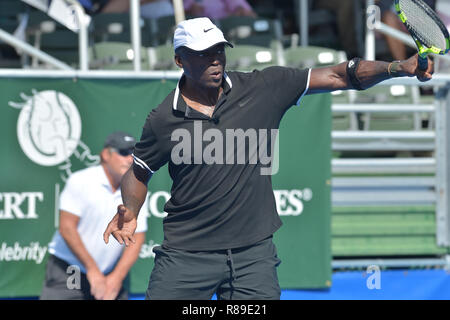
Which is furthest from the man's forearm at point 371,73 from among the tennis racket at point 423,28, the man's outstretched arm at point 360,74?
the tennis racket at point 423,28

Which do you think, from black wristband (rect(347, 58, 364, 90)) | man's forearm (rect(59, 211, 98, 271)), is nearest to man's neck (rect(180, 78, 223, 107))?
black wristband (rect(347, 58, 364, 90))

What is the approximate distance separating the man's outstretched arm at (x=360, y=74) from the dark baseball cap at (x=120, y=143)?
2.12 meters

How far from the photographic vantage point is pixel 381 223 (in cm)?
717

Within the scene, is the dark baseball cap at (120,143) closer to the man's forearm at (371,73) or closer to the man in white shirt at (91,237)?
the man in white shirt at (91,237)

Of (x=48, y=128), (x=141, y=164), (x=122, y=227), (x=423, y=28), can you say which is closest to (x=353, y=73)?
(x=423, y=28)

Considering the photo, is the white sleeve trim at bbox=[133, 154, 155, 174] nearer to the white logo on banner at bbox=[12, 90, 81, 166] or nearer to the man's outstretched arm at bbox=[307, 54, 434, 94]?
the man's outstretched arm at bbox=[307, 54, 434, 94]

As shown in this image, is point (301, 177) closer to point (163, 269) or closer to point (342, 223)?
point (342, 223)

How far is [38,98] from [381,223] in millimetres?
3101

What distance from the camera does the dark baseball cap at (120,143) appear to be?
240 inches

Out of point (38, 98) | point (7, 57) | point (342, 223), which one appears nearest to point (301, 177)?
point (342, 223)

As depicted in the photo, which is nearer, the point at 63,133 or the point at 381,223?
the point at 63,133

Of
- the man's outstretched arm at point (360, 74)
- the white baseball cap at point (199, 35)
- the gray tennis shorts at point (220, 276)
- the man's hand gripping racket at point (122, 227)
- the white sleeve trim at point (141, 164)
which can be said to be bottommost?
the gray tennis shorts at point (220, 276)

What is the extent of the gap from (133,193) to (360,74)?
1.36m
